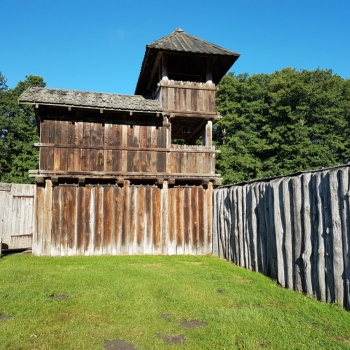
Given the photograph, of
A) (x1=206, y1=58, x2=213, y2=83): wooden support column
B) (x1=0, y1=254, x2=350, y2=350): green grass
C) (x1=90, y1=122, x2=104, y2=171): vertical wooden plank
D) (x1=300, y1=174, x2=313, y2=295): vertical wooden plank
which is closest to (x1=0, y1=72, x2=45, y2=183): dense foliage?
(x1=90, y1=122, x2=104, y2=171): vertical wooden plank

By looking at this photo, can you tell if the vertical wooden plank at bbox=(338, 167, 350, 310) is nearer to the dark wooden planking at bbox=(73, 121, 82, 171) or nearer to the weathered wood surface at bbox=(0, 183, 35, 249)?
the dark wooden planking at bbox=(73, 121, 82, 171)

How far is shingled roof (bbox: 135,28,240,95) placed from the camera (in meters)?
13.9

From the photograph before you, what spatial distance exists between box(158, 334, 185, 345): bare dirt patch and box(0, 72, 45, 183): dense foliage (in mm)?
30833

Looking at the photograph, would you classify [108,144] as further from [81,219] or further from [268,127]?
[268,127]

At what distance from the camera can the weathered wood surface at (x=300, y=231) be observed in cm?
653

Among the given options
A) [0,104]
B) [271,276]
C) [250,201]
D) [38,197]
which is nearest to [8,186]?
[38,197]

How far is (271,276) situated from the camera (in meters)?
9.03

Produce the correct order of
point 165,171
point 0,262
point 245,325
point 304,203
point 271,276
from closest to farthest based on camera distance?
point 245,325
point 304,203
point 271,276
point 0,262
point 165,171

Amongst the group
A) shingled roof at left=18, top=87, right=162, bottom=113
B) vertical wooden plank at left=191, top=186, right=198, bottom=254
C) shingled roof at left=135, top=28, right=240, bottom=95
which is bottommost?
vertical wooden plank at left=191, top=186, right=198, bottom=254

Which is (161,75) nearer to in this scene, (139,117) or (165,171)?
(139,117)

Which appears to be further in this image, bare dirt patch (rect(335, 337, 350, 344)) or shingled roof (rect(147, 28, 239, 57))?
shingled roof (rect(147, 28, 239, 57))

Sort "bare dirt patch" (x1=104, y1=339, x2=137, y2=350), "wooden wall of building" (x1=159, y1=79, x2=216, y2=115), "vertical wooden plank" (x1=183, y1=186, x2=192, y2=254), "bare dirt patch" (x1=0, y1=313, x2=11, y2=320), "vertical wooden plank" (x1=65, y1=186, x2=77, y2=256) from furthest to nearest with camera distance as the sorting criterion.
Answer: "wooden wall of building" (x1=159, y1=79, x2=216, y2=115)
"vertical wooden plank" (x1=183, y1=186, x2=192, y2=254)
"vertical wooden plank" (x1=65, y1=186, x2=77, y2=256)
"bare dirt patch" (x1=0, y1=313, x2=11, y2=320)
"bare dirt patch" (x1=104, y1=339, x2=137, y2=350)

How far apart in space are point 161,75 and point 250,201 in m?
7.08

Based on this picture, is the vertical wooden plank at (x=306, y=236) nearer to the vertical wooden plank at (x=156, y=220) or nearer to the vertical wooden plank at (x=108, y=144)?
the vertical wooden plank at (x=156, y=220)
